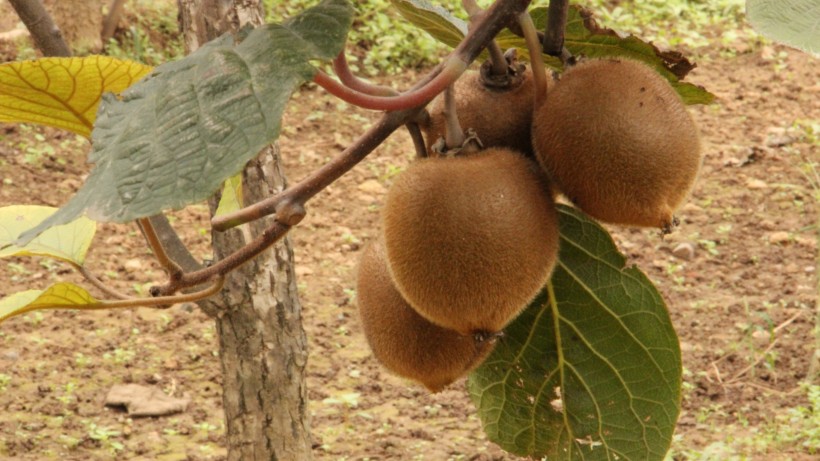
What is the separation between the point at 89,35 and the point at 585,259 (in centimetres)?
447

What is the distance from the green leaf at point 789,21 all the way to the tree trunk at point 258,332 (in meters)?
1.45

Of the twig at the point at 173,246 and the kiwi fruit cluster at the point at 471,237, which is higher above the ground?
the twig at the point at 173,246

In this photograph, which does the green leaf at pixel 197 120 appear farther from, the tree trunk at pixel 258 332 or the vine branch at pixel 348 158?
the tree trunk at pixel 258 332

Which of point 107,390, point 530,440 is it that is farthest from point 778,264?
point 530,440

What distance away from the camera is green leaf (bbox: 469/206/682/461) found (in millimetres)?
1048

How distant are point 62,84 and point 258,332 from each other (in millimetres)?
1425

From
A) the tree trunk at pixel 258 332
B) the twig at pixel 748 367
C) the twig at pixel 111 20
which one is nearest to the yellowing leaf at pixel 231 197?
the tree trunk at pixel 258 332

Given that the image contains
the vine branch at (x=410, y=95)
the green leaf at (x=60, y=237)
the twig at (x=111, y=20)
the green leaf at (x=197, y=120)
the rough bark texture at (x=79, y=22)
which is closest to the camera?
the green leaf at (x=197, y=120)

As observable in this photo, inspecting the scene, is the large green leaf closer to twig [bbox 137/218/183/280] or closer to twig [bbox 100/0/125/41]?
twig [bbox 137/218/183/280]

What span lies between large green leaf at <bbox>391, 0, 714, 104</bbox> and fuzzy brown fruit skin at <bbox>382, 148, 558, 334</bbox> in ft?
0.57

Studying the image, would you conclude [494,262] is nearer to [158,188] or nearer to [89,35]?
[158,188]

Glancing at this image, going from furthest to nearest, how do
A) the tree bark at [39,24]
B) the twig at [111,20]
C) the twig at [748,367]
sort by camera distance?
the twig at [111,20] < the twig at [748,367] < the tree bark at [39,24]

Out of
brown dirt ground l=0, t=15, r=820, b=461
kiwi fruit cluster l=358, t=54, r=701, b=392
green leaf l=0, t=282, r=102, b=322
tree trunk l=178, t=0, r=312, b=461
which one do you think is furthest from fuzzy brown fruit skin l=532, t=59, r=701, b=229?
brown dirt ground l=0, t=15, r=820, b=461

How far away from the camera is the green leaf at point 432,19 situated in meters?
0.98
